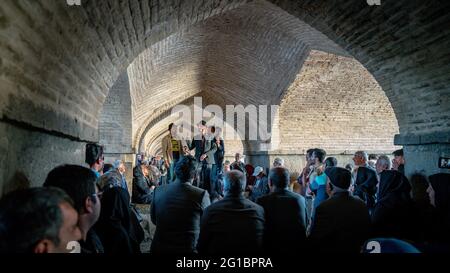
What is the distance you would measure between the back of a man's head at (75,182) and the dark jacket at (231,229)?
97cm

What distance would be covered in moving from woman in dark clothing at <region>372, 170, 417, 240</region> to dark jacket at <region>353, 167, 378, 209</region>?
111 cm

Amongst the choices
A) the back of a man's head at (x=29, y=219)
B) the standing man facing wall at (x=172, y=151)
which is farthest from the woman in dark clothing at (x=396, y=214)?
the standing man facing wall at (x=172, y=151)

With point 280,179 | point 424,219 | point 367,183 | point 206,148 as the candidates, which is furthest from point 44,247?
point 206,148

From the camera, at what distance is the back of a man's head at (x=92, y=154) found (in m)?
4.22

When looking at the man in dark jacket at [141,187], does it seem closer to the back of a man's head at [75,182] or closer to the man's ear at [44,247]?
the back of a man's head at [75,182]

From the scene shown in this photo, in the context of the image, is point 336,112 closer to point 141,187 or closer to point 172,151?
point 172,151

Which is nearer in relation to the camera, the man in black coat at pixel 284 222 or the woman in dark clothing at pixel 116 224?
the woman in dark clothing at pixel 116 224

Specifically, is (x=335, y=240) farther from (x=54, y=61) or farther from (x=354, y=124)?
(x=354, y=124)

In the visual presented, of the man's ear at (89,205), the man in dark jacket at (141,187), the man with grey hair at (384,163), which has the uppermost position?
the man with grey hair at (384,163)

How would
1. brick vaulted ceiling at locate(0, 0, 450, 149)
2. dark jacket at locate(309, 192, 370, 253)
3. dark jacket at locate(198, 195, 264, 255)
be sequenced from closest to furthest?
brick vaulted ceiling at locate(0, 0, 450, 149)
dark jacket at locate(198, 195, 264, 255)
dark jacket at locate(309, 192, 370, 253)

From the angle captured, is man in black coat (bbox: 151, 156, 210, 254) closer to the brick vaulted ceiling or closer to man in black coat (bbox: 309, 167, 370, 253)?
man in black coat (bbox: 309, 167, 370, 253)

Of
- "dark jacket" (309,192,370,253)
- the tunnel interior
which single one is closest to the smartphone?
the tunnel interior

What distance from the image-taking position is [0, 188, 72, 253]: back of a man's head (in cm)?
127

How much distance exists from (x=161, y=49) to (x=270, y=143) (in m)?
4.69
